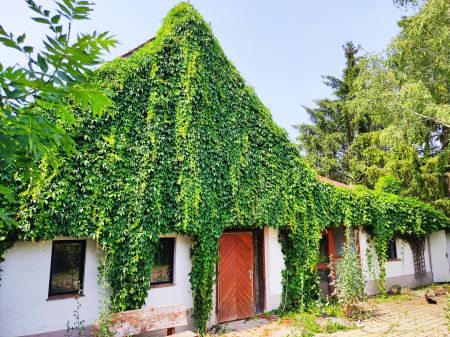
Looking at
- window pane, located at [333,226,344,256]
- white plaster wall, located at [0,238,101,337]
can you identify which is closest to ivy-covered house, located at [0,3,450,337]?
white plaster wall, located at [0,238,101,337]

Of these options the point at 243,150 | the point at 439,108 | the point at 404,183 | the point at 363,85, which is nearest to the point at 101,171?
the point at 243,150

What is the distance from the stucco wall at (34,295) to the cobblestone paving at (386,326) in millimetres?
3781

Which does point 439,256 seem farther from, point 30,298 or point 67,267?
point 30,298

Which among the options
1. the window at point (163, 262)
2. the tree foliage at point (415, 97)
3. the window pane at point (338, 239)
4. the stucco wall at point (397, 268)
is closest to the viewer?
the window at point (163, 262)

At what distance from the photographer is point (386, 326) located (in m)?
8.66

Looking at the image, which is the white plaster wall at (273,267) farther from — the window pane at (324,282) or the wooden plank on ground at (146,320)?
the wooden plank on ground at (146,320)

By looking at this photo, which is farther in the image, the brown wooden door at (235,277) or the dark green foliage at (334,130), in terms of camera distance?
the dark green foliage at (334,130)

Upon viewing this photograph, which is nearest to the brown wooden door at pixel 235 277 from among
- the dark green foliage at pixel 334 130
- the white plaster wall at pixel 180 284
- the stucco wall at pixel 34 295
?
the white plaster wall at pixel 180 284

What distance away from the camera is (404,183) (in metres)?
20.8

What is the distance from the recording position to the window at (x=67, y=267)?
7.04 metres

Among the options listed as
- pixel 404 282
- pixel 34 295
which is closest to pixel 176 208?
pixel 34 295

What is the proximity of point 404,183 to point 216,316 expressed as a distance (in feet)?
56.3

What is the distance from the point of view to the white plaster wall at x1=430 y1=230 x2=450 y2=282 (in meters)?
16.0

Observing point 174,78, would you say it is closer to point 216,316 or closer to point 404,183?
point 216,316
